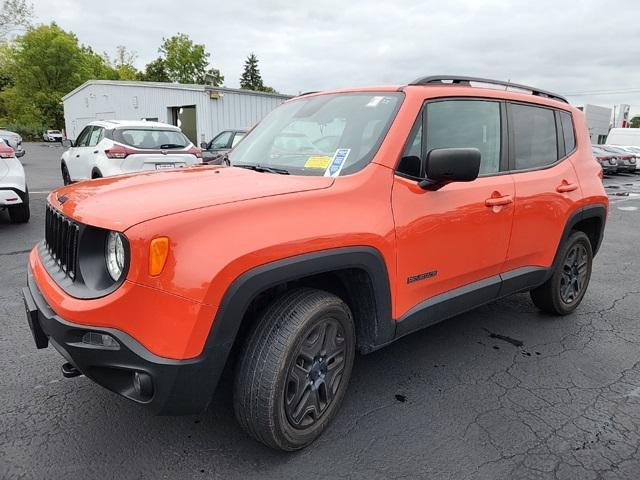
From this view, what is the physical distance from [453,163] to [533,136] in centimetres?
151

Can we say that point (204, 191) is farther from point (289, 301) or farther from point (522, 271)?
point (522, 271)

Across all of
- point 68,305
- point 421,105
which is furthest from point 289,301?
point 421,105

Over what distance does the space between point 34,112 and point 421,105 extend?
206ft

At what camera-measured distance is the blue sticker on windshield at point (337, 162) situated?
8.28 ft

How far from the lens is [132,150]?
902cm

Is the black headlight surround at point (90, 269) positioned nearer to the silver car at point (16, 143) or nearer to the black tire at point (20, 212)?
the black tire at point (20, 212)

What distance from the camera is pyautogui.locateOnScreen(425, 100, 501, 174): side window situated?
2.86 m

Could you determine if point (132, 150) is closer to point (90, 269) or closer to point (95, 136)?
point (95, 136)

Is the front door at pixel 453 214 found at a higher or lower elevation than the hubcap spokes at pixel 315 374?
higher

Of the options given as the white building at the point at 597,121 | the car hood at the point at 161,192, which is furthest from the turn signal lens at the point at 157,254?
the white building at the point at 597,121

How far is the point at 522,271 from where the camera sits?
3.49 meters

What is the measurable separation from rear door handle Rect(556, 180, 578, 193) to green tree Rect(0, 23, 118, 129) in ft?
201

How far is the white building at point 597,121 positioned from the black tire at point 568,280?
44.0 m

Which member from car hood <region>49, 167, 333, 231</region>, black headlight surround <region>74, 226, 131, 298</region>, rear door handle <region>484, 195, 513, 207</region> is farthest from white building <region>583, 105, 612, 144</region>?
black headlight surround <region>74, 226, 131, 298</region>
